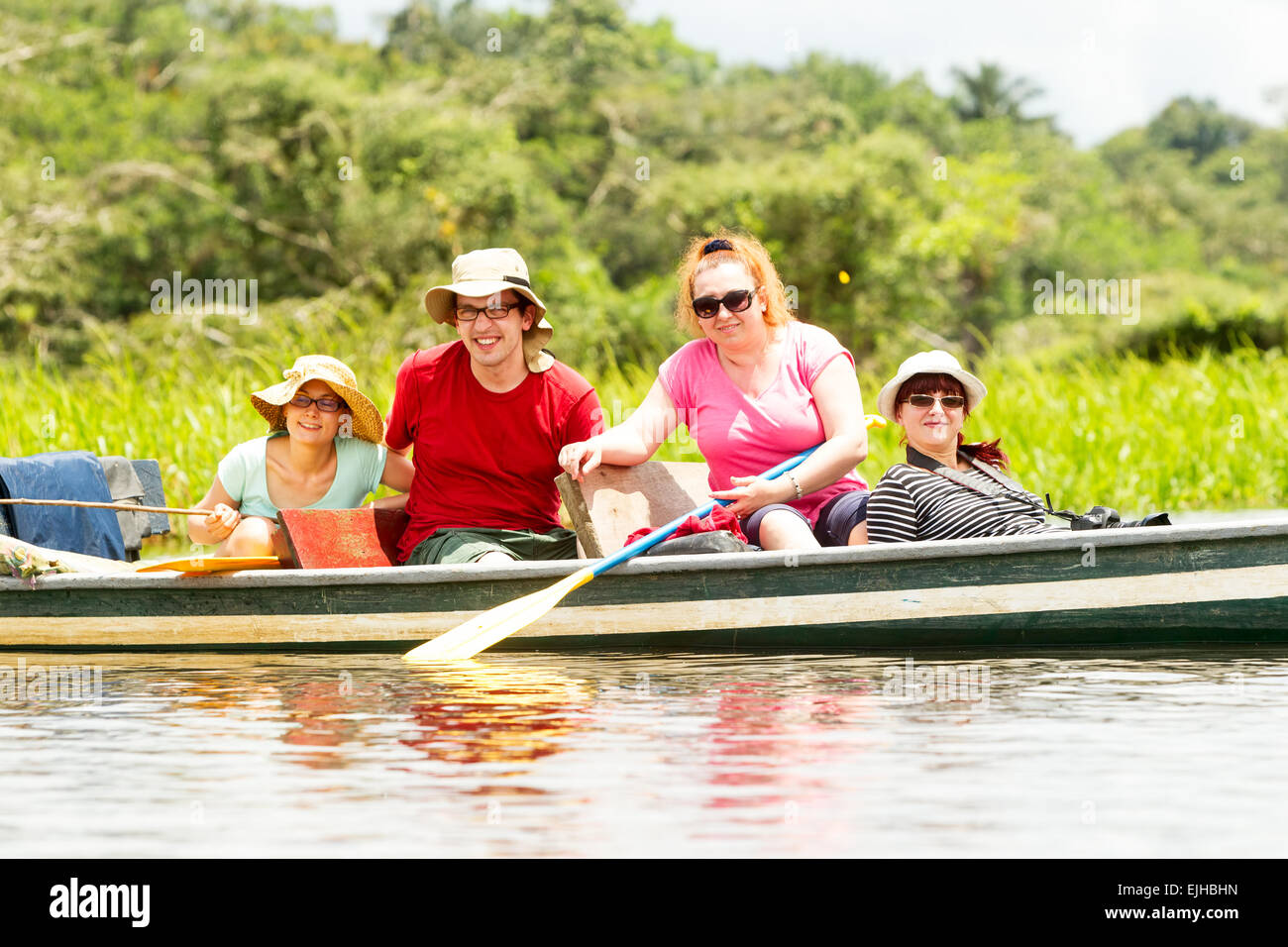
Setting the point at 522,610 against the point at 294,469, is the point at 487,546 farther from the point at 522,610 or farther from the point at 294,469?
the point at 294,469

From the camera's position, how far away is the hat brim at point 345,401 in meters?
5.32

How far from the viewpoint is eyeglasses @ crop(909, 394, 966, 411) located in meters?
4.94

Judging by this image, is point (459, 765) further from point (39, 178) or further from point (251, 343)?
point (39, 178)

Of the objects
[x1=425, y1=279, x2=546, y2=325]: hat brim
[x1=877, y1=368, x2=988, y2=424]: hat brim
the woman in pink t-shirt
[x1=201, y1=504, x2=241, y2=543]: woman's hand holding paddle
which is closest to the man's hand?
the woman in pink t-shirt

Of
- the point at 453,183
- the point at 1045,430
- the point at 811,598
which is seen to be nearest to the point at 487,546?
the point at 811,598

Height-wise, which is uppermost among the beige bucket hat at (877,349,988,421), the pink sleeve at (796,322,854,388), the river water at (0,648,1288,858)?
the pink sleeve at (796,322,854,388)

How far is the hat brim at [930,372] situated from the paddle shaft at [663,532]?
237 mm

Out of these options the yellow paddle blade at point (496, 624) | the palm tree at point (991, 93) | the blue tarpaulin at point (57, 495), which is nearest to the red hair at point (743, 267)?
the yellow paddle blade at point (496, 624)

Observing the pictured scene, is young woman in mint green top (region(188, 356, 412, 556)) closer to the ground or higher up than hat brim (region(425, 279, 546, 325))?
closer to the ground

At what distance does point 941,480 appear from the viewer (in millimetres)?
5090

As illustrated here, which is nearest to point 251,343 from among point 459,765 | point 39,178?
point 39,178

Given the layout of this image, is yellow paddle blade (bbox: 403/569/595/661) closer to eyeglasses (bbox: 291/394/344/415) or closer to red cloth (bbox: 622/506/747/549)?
red cloth (bbox: 622/506/747/549)

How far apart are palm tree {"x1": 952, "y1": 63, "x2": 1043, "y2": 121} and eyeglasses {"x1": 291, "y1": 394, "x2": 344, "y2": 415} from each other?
55493 mm

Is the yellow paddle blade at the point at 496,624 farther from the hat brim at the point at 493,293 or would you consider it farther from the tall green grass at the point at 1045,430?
the tall green grass at the point at 1045,430
